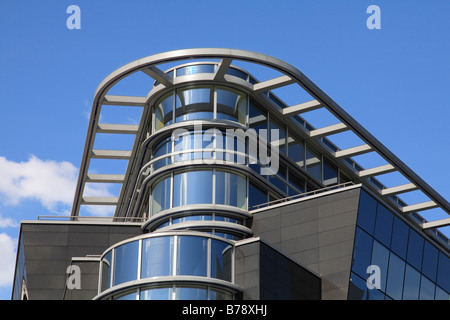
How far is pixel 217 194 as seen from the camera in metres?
41.4

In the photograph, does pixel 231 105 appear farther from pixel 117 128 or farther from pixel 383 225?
pixel 383 225

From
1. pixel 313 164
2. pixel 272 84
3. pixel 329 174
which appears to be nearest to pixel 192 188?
pixel 272 84

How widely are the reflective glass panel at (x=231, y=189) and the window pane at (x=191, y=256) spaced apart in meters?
6.03

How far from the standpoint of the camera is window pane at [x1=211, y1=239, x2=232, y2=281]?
116 feet

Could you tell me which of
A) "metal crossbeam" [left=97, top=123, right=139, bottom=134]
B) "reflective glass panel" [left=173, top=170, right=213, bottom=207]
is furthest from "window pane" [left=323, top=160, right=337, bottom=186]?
"metal crossbeam" [left=97, top=123, right=139, bottom=134]

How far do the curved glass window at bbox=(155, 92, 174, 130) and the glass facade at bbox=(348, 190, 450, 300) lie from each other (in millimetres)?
10628

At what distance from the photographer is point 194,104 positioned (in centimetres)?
4353

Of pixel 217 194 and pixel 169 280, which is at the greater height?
pixel 217 194

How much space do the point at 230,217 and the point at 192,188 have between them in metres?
2.22

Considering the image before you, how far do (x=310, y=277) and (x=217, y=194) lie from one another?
6.24 m

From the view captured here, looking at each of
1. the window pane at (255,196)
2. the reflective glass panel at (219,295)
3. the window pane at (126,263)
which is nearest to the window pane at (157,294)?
the window pane at (126,263)

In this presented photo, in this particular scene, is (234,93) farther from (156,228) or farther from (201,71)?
(156,228)
